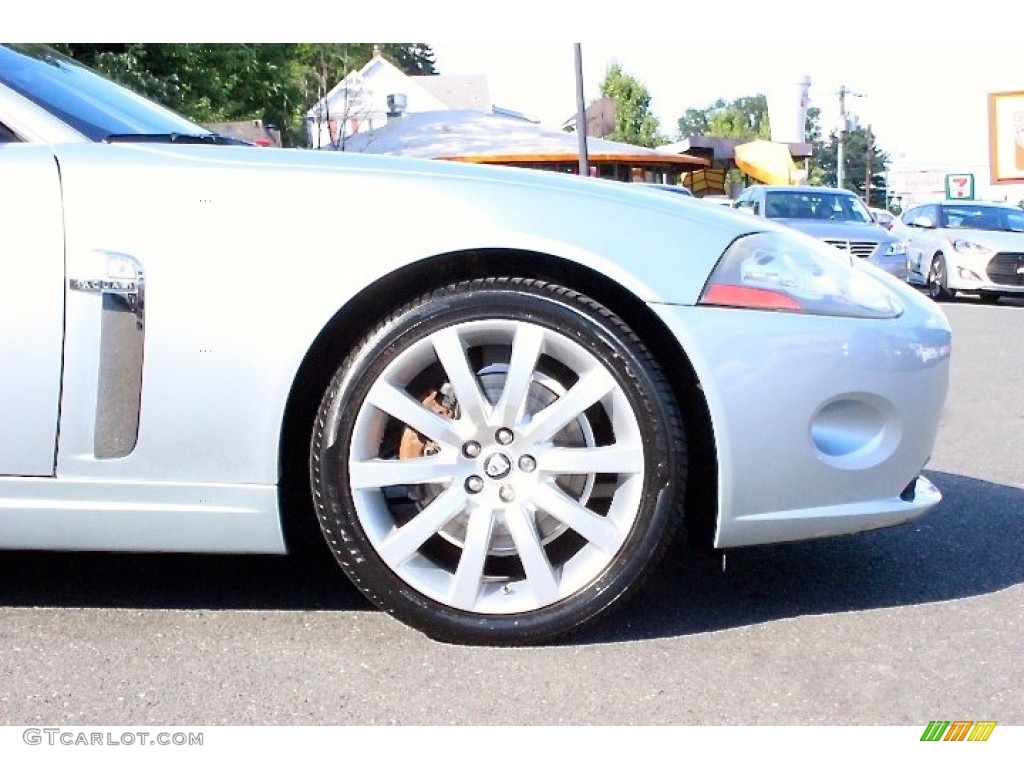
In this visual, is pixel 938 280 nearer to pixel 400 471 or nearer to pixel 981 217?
pixel 981 217

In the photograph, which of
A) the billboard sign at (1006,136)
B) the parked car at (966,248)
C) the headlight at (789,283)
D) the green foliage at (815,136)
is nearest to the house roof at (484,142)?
the parked car at (966,248)

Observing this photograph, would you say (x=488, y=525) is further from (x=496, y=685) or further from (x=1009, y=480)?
(x=1009, y=480)

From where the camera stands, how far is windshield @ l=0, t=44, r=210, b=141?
2.68 m

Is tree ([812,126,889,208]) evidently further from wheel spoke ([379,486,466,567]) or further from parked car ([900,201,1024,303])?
wheel spoke ([379,486,466,567])

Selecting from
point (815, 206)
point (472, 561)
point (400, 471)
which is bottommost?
point (472, 561)

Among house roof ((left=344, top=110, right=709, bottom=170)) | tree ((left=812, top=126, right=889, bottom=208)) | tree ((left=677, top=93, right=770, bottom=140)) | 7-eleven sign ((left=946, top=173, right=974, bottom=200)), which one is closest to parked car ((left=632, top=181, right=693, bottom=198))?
house roof ((left=344, top=110, right=709, bottom=170))

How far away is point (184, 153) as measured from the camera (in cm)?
255

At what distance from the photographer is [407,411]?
2457 mm

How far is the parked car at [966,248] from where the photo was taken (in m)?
14.1

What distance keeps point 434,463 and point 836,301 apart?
95 cm

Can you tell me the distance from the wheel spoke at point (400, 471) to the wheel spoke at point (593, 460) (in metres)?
0.20

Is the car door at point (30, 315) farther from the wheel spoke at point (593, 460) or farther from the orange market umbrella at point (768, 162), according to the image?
the orange market umbrella at point (768, 162)

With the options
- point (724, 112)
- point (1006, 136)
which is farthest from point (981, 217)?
point (724, 112)

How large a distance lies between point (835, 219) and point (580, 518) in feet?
43.2
